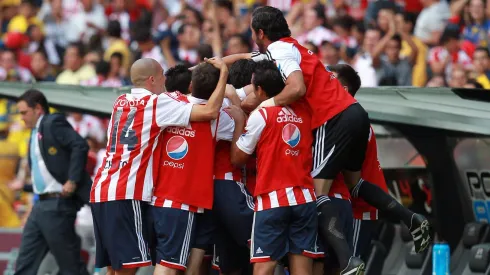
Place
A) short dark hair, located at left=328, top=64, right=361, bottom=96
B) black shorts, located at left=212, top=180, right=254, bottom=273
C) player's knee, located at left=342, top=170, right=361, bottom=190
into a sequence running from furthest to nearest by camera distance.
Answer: short dark hair, located at left=328, top=64, right=361, bottom=96 < player's knee, located at left=342, top=170, right=361, bottom=190 < black shorts, located at left=212, top=180, right=254, bottom=273

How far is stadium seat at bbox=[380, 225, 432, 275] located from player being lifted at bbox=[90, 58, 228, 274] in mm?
3613

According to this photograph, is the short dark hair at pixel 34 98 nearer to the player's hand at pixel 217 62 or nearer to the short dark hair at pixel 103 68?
the player's hand at pixel 217 62

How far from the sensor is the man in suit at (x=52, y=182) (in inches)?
500

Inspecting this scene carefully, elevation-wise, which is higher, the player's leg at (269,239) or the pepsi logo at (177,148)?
the pepsi logo at (177,148)

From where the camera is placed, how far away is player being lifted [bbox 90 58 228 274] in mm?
10211

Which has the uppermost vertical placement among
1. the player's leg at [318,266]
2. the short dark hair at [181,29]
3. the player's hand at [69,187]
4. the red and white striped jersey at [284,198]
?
the short dark hair at [181,29]

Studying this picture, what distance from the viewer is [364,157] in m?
10.5

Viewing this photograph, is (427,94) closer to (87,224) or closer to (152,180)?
(152,180)

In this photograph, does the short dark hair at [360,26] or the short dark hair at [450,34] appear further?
the short dark hair at [360,26]

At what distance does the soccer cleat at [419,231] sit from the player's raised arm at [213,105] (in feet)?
6.50

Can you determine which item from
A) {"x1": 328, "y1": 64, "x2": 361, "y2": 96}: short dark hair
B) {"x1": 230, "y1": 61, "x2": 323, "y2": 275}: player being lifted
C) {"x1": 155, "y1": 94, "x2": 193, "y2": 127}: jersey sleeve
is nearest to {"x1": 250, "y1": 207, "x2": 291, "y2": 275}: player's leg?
{"x1": 230, "y1": 61, "x2": 323, "y2": 275}: player being lifted

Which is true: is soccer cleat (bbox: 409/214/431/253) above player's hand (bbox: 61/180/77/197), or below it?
below

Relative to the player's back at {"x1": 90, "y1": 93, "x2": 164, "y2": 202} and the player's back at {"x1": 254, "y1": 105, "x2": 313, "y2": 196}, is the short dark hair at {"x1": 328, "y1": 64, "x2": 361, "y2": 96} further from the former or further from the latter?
the player's back at {"x1": 90, "y1": 93, "x2": 164, "y2": 202}

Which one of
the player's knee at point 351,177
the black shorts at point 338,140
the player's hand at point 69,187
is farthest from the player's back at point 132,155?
the player's hand at point 69,187
